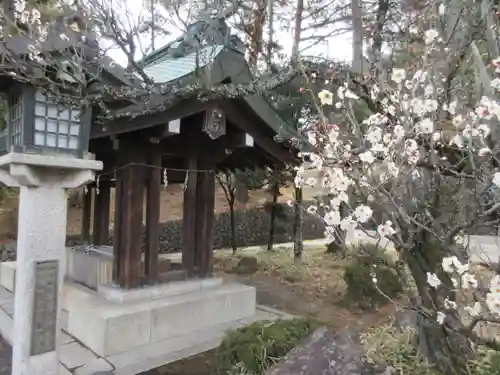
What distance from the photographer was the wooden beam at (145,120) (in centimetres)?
493

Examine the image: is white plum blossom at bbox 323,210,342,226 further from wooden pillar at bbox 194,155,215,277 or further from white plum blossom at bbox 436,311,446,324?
wooden pillar at bbox 194,155,215,277

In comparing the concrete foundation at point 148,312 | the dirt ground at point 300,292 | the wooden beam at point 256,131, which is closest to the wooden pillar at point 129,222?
the concrete foundation at point 148,312

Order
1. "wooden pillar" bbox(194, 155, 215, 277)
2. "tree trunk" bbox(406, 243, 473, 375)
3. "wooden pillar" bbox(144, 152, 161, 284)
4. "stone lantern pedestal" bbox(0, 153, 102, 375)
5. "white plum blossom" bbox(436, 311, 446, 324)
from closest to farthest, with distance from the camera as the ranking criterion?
1. "white plum blossom" bbox(436, 311, 446, 324)
2. "tree trunk" bbox(406, 243, 473, 375)
3. "stone lantern pedestal" bbox(0, 153, 102, 375)
4. "wooden pillar" bbox(144, 152, 161, 284)
5. "wooden pillar" bbox(194, 155, 215, 277)

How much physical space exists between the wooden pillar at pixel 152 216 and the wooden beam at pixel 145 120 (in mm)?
1099

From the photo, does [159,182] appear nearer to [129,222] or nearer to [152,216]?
[152,216]

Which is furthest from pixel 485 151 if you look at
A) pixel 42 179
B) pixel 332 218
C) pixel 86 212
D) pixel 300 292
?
pixel 86 212

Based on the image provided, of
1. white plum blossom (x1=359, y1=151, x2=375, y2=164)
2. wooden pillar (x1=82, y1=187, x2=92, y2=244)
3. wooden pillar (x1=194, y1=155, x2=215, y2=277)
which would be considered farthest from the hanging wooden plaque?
wooden pillar (x1=82, y1=187, x2=92, y2=244)

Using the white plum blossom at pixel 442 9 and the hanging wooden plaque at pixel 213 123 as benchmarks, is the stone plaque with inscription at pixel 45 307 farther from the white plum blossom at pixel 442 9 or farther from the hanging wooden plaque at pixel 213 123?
the white plum blossom at pixel 442 9

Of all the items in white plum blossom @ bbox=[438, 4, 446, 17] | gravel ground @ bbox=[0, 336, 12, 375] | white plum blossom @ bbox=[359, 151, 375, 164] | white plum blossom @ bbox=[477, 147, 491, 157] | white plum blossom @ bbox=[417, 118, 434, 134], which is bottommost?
gravel ground @ bbox=[0, 336, 12, 375]

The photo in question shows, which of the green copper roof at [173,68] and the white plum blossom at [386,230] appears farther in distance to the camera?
the green copper roof at [173,68]

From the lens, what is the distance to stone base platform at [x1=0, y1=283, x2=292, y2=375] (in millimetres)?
4578

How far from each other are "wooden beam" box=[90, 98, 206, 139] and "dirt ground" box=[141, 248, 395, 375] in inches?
112

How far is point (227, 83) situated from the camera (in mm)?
5070

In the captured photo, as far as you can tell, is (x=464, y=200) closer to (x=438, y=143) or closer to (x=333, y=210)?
(x=438, y=143)
